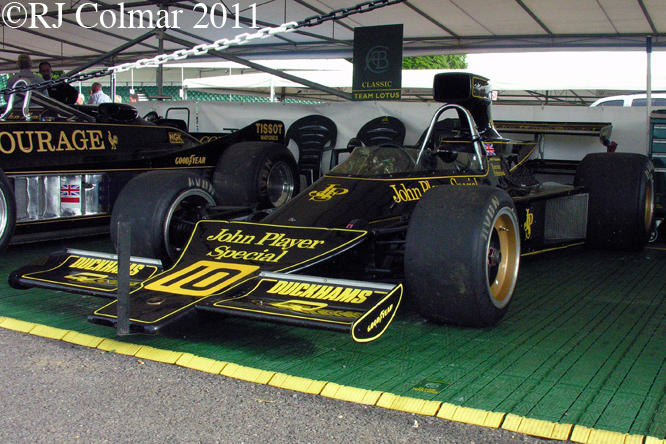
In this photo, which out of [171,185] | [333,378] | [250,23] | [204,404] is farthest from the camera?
[250,23]

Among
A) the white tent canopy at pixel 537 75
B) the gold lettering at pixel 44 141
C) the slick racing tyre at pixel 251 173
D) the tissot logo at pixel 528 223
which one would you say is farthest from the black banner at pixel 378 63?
the white tent canopy at pixel 537 75

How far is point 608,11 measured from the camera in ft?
27.2

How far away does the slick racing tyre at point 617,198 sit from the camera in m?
5.46

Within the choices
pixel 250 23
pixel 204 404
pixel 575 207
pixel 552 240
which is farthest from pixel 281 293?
pixel 250 23

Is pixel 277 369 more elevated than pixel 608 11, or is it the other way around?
pixel 608 11

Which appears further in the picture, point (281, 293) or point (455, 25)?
point (455, 25)

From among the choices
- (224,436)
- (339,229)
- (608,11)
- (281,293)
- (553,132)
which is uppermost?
(608,11)

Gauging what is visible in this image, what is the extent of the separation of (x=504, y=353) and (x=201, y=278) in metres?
1.45

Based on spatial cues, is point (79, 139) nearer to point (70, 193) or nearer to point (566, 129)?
point (70, 193)

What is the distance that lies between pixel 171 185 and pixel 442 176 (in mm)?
1745

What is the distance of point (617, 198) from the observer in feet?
18.1

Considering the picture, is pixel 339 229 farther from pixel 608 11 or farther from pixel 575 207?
pixel 608 11

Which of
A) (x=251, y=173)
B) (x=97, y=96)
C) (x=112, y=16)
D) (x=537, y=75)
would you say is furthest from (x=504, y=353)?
(x=537, y=75)

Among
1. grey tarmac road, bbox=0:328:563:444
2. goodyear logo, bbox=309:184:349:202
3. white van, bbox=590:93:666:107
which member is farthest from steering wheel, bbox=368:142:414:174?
white van, bbox=590:93:666:107
